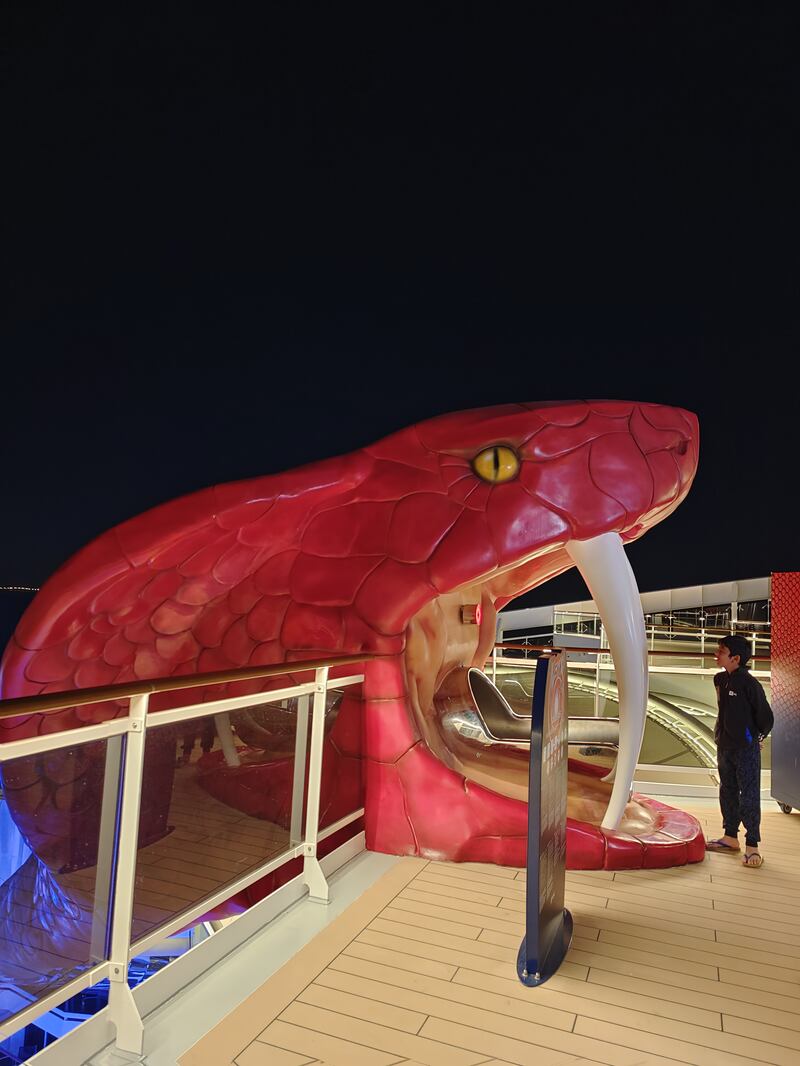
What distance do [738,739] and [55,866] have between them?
3329 millimetres

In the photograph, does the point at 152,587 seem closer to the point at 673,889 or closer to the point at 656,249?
the point at 673,889

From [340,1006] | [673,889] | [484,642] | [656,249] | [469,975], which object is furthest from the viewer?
[656,249]

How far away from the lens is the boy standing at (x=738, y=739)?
3.86 metres

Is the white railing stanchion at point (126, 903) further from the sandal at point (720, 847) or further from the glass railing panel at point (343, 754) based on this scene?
the sandal at point (720, 847)

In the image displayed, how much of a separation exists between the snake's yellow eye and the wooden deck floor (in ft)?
5.92

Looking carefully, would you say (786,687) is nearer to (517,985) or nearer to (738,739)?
(738,739)

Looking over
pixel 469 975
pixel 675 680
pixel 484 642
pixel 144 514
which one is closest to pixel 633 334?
pixel 675 680

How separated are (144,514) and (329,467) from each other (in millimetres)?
951

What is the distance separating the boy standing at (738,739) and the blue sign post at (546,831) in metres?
1.68

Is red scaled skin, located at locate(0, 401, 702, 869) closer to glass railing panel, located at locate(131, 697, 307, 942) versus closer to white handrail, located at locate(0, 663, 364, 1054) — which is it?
glass railing panel, located at locate(131, 697, 307, 942)

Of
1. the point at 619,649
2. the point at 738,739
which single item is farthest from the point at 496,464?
the point at 738,739

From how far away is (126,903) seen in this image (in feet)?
6.16

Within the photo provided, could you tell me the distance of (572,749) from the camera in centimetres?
486

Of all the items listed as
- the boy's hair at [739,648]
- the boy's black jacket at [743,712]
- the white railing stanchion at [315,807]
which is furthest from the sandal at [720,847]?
the white railing stanchion at [315,807]
